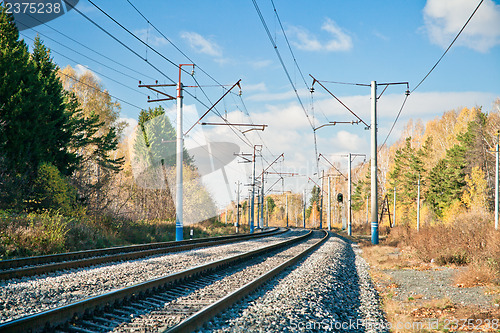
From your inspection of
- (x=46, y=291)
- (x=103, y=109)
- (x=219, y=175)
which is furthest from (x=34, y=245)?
(x=219, y=175)

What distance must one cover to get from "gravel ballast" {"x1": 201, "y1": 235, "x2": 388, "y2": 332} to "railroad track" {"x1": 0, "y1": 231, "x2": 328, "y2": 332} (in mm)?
260

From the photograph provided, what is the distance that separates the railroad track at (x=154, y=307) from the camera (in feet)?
18.6

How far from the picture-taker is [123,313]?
679 cm

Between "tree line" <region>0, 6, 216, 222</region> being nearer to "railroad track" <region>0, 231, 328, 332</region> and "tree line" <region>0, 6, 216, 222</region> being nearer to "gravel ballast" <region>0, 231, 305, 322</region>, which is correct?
"gravel ballast" <region>0, 231, 305, 322</region>

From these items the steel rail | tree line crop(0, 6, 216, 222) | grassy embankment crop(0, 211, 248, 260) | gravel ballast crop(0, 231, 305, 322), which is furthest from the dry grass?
tree line crop(0, 6, 216, 222)

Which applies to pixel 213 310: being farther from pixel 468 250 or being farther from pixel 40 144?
pixel 40 144

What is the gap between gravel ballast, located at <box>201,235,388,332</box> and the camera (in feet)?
20.8

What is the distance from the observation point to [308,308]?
743 cm

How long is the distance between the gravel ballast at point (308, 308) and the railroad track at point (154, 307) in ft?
0.85

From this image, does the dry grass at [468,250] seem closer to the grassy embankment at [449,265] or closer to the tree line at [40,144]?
the grassy embankment at [449,265]

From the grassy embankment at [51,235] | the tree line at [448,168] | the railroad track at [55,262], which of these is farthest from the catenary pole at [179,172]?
the tree line at [448,168]

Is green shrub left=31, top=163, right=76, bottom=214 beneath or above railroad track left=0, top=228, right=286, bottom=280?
above

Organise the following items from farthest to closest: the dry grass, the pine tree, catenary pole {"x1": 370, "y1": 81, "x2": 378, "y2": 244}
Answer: the pine tree
catenary pole {"x1": 370, "y1": 81, "x2": 378, "y2": 244}
the dry grass

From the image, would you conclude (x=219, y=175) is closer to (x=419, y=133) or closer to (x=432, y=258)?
(x=419, y=133)
